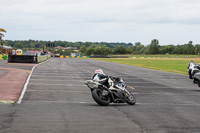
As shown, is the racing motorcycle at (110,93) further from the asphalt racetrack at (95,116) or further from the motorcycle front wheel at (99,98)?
the asphalt racetrack at (95,116)

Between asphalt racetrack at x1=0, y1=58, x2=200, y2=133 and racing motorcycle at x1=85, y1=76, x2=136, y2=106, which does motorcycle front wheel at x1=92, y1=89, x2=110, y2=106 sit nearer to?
racing motorcycle at x1=85, y1=76, x2=136, y2=106

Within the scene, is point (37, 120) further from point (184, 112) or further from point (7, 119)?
point (184, 112)

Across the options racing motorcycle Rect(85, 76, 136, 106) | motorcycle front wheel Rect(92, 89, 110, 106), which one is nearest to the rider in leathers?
racing motorcycle Rect(85, 76, 136, 106)

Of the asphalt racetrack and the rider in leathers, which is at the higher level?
the rider in leathers

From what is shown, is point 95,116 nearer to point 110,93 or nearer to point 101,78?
point 110,93

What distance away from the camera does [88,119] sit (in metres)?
10.1

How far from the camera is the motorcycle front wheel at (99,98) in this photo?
12922mm

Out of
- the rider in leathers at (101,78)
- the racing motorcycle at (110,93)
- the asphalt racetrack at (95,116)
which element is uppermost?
the rider in leathers at (101,78)

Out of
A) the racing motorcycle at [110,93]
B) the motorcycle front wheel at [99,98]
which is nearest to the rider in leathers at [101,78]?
the racing motorcycle at [110,93]

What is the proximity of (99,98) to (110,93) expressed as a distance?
58 cm

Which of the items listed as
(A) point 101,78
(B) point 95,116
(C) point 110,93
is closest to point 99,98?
(C) point 110,93

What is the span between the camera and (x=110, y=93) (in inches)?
523

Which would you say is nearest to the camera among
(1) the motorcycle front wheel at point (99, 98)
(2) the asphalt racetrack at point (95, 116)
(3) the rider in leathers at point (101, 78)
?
(2) the asphalt racetrack at point (95, 116)

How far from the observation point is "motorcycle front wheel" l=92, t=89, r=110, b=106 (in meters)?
12.9
